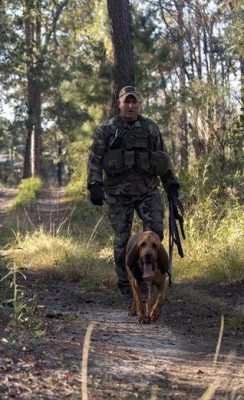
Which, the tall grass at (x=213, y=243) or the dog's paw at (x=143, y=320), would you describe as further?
the tall grass at (x=213, y=243)

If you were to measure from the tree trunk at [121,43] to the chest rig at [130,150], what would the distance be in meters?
4.78

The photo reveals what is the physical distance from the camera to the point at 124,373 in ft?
10.5

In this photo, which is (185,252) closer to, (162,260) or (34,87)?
(162,260)

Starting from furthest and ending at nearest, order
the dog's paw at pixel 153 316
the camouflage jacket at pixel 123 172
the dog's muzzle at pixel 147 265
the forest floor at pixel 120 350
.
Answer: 1. the camouflage jacket at pixel 123 172
2. the dog's paw at pixel 153 316
3. the dog's muzzle at pixel 147 265
4. the forest floor at pixel 120 350

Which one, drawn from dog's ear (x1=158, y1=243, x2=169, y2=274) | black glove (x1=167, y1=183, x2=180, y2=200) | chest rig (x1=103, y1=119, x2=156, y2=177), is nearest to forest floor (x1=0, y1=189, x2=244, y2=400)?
dog's ear (x1=158, y1=243, x2=169, y2=274)

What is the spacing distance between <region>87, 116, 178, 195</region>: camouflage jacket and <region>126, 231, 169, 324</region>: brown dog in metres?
0.86

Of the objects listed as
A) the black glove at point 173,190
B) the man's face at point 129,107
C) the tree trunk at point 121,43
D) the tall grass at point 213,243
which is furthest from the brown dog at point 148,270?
the tree trunk at point 121,43

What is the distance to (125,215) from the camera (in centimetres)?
606

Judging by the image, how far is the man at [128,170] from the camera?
5836 mm

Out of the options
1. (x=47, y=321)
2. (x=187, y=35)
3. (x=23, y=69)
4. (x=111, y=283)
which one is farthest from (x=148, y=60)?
(x=47, y=321)

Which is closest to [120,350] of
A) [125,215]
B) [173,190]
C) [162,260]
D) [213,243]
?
[162,260]

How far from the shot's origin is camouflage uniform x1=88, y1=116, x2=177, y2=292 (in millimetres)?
5855

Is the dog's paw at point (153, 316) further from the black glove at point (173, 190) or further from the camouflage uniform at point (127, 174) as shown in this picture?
the black glove at point (173, 190)

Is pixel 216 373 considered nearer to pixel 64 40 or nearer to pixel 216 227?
pixel 216 227
